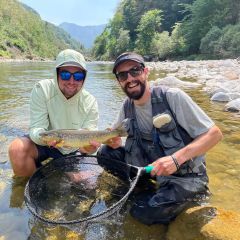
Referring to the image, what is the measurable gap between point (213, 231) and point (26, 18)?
13438 cm

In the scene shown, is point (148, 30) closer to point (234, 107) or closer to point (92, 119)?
point (234, 107)

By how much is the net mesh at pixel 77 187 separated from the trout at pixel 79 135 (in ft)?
1.22

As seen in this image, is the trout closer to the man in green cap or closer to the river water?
the man in green cap

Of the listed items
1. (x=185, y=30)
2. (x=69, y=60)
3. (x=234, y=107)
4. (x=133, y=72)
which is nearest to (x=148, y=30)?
(x=185, y=30)

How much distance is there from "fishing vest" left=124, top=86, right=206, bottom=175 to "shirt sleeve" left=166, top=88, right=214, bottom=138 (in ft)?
0.28

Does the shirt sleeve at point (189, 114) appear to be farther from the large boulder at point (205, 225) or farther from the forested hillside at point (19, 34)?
the forested hillside at point (19, 34)

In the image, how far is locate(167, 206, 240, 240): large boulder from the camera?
2809 mm

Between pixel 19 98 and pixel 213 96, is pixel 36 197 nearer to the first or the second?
pixel 213 96

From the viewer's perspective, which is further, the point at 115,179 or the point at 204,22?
the point at 204,22

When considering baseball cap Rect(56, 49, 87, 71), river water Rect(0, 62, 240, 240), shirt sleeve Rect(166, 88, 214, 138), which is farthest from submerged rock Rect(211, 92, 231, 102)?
shirt sleeve Rect(166, 88, 214, 138)

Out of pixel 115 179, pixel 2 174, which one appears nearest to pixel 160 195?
pixel 115 179

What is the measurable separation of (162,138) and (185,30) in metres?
47.8

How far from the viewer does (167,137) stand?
3.41 metres

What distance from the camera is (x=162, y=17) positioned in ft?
218
